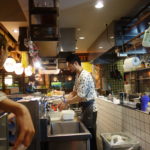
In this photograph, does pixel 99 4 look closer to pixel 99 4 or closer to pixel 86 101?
pixel 99 4

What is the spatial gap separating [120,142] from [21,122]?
219cm

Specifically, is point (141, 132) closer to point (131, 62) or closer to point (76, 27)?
point (131, 62)

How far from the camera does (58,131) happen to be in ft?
9.13

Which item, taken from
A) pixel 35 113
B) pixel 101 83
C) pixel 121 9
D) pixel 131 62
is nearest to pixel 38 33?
pixel 35 113

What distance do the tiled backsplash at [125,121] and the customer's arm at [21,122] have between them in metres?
1.97

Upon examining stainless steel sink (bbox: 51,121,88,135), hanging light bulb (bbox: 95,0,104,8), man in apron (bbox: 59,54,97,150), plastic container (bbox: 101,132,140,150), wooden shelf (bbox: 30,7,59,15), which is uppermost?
hanging light bulb (bbox: 95,0,104,8)

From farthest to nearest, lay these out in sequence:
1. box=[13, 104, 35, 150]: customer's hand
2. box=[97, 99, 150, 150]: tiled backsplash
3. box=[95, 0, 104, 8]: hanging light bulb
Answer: box=[95, 0, 104, 8]: hanging light bulb
box=[97, 99, 150, 150]: tiled backsplash
box=[13, 104, 35, 150]: customer's hand

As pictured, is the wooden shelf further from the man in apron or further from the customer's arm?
the customer's arm

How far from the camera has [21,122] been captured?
556mm

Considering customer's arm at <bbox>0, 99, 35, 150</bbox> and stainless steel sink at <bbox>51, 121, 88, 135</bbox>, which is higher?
customer's arm at <bbox>0, 99, 35, 150</bbox>

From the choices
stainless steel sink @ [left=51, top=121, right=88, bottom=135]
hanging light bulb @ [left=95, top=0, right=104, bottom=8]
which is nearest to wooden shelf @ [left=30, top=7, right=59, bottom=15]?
hanging light bulb @ [left=95, top=0, right=104, bottom=8]

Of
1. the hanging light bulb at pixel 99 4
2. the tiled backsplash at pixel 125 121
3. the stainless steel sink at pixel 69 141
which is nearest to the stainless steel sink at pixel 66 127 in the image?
the stainless steel sink at pixel 69 141

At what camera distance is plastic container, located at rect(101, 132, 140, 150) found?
2373 mm

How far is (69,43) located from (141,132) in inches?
132
